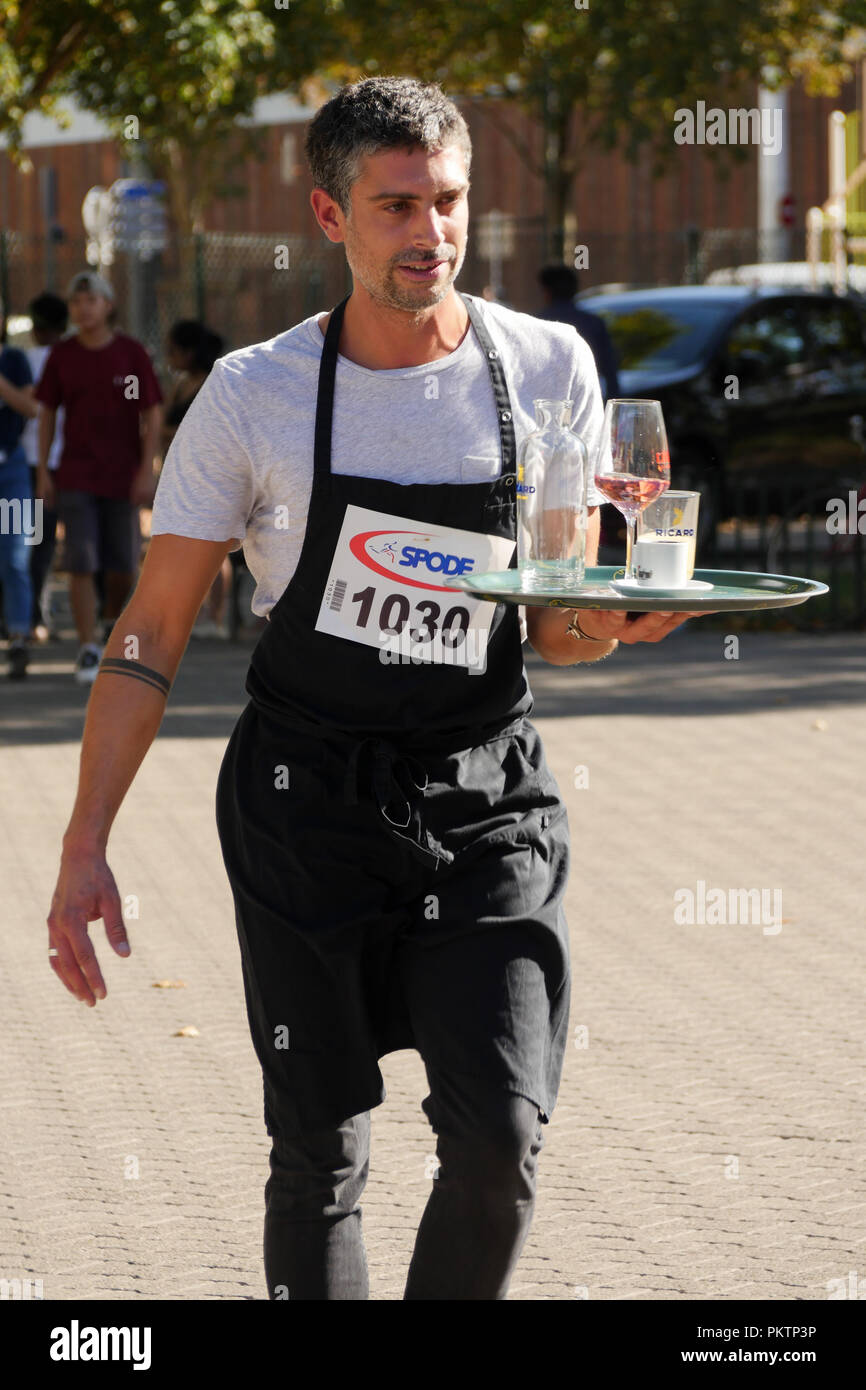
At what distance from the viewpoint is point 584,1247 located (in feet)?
13.7

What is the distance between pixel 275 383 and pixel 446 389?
25 cm

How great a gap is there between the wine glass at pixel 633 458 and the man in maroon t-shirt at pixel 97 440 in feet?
27.2

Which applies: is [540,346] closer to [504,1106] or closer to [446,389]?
[446,389]

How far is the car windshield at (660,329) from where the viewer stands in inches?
623

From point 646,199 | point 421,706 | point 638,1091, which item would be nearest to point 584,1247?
point 638,1091

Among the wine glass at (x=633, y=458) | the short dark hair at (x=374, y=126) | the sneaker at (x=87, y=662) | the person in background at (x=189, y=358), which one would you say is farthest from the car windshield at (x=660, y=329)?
the short dark hair at (x=374, y=126)

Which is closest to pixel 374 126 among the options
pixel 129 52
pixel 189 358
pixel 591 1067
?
pixel 591 1067

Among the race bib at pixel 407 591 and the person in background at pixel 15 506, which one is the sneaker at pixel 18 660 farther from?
the race bib at pixel 407 591

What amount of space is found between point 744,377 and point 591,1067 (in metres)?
11.5

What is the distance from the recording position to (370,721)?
9.80 ft

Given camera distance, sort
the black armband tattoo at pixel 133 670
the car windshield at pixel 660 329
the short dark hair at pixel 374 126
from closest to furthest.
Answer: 1. the short dark hair at pixel 374 126
2. the black armband tattoo at pixel 133 670
3. the car windshield at pixel 660 329

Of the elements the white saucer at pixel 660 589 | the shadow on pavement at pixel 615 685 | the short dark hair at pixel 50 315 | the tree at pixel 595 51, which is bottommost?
the shadow on pavement at pixel 615 685

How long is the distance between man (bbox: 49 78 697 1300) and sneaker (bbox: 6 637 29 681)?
888cm

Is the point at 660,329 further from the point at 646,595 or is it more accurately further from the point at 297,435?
the point at 646,595
